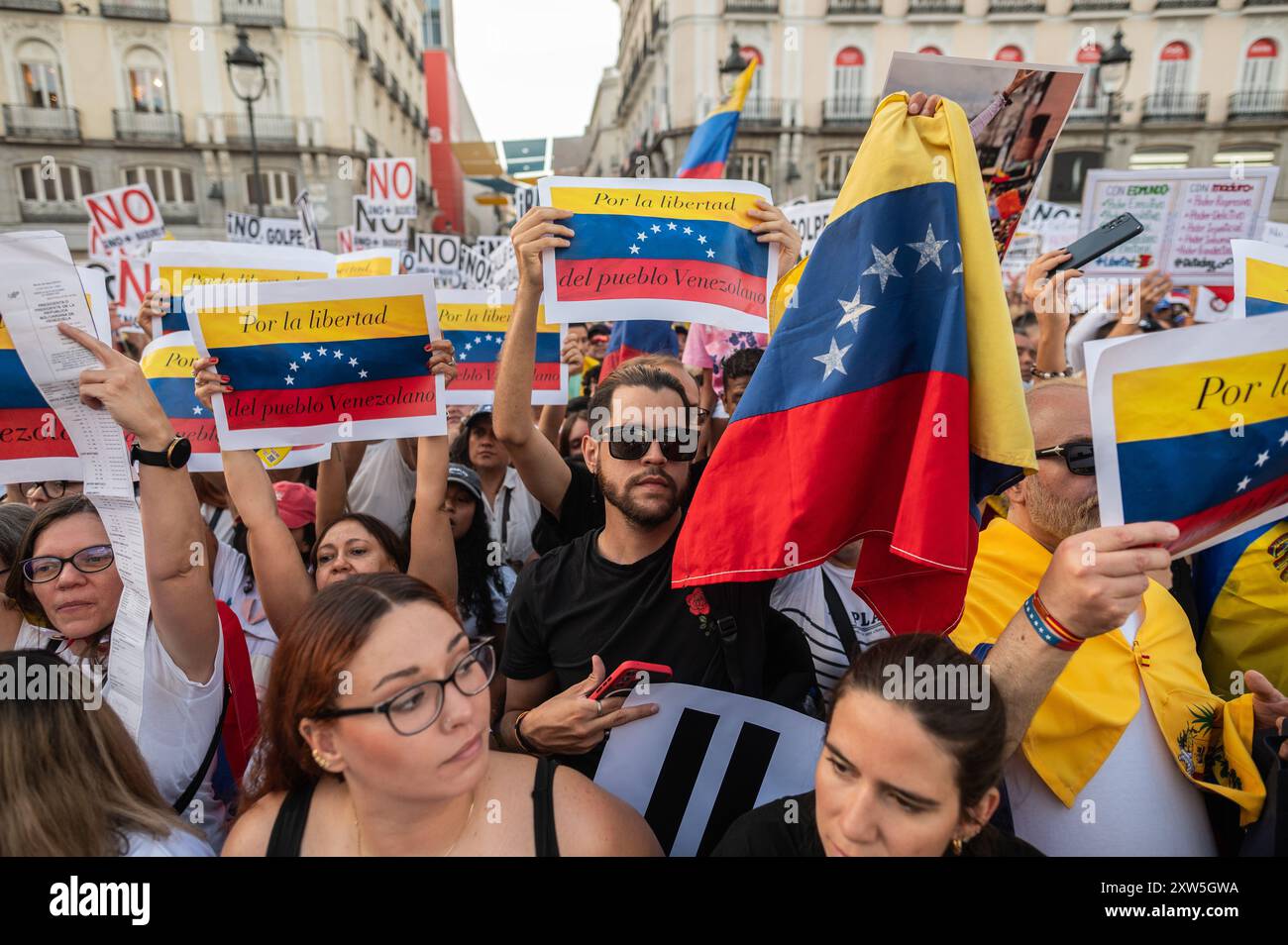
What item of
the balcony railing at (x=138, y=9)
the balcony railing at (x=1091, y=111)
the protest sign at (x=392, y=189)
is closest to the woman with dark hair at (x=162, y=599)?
the protest sign at (x=392, y=189)

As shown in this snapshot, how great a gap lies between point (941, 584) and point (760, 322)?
1245 mm

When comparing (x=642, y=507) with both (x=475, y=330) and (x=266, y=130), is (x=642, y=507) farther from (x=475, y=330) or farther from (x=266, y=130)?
(x=266, y=130)

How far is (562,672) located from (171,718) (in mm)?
1026

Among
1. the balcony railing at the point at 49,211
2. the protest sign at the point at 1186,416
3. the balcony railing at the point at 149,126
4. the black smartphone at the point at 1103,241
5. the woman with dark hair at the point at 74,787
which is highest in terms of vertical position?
the balcony railing at the point at 149,126

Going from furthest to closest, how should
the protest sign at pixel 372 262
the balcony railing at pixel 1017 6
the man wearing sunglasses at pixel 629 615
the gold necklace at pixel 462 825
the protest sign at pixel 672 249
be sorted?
the balcony railing at pixel 1017 6, the protest sign at pixel 372 262, the protest sign at pixel 672 249, the man wearing sunglasses at pixel 629 615, the gold necklace at pixel 462 825

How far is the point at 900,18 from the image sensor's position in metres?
29.9

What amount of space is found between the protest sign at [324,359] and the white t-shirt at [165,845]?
1.35 m

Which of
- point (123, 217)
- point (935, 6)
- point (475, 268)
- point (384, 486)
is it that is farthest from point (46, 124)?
point (935, 6)

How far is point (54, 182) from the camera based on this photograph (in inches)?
1039

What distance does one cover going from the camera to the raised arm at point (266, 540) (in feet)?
7.92

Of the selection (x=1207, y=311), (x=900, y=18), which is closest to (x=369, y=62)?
(x=900, y=18)

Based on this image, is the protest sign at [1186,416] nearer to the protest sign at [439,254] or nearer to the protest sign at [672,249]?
the protest sign at [672,249]

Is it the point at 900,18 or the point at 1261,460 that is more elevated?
the point at 900,18
